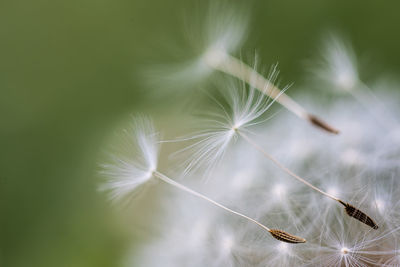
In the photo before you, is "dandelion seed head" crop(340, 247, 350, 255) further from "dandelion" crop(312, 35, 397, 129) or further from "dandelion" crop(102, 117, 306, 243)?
"dandelion" crop(312, 35, 397, 129)

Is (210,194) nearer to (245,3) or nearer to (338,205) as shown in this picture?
(338,205)

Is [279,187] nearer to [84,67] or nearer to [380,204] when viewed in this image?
[380,204]

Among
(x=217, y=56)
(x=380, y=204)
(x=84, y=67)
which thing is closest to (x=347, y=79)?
(x=217, y=56)

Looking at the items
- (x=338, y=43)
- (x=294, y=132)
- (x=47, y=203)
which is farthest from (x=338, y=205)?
(x=47, y=203)

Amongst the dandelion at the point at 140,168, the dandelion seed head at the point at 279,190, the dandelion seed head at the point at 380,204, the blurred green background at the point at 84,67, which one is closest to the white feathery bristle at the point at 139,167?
the dandelion at the point at 140,168

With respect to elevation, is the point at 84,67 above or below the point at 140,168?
above

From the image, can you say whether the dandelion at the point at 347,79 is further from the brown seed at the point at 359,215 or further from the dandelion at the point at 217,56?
the brown seed at the point at 359,215

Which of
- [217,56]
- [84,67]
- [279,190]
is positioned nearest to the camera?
[279,190]

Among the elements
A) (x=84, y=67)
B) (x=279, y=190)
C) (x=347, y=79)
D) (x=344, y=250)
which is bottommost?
(x=344, y=250)
